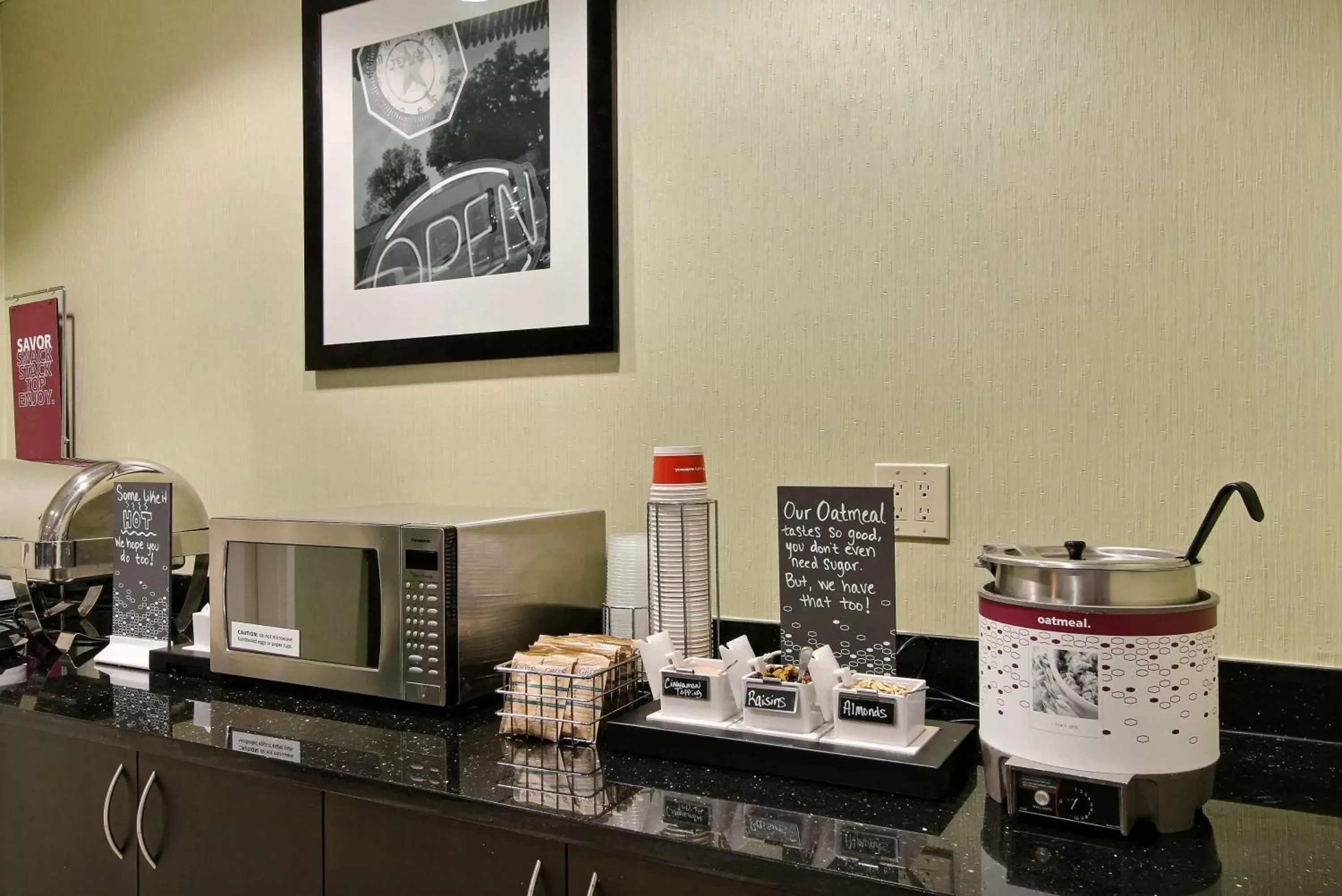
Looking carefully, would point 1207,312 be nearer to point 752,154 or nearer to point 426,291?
point 752,154

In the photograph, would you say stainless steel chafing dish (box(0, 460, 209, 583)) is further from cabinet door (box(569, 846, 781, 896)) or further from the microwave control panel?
cabinet door (box(569, 846, 781, 896))

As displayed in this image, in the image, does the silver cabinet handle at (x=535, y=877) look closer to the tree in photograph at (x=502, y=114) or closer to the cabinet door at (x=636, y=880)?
the cabinet door at (x=636, y=880)

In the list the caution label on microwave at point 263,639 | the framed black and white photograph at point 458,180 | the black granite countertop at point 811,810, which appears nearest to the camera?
the black granite countertop at point 811,810

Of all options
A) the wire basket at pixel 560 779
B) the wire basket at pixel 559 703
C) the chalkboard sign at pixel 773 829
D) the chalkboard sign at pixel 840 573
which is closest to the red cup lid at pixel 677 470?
the chalkboard sign at pixel 840 573

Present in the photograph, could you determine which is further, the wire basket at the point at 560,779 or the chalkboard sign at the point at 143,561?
the chalkboard sign at the point at 143,561

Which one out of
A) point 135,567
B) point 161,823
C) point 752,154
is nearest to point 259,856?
point 161,823

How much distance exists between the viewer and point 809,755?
42.4 inches

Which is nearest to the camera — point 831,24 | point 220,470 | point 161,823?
point 161,823

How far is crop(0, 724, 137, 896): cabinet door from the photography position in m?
1.40

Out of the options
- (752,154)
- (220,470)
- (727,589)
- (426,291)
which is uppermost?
(752,154)

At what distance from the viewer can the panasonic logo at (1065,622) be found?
37.0 inches

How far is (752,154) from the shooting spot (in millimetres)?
1555

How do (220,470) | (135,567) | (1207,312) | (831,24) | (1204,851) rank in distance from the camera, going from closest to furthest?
(1204,851), (1207,312), (831,24), (135,567), (220,470)

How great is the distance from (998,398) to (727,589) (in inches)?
20.7
